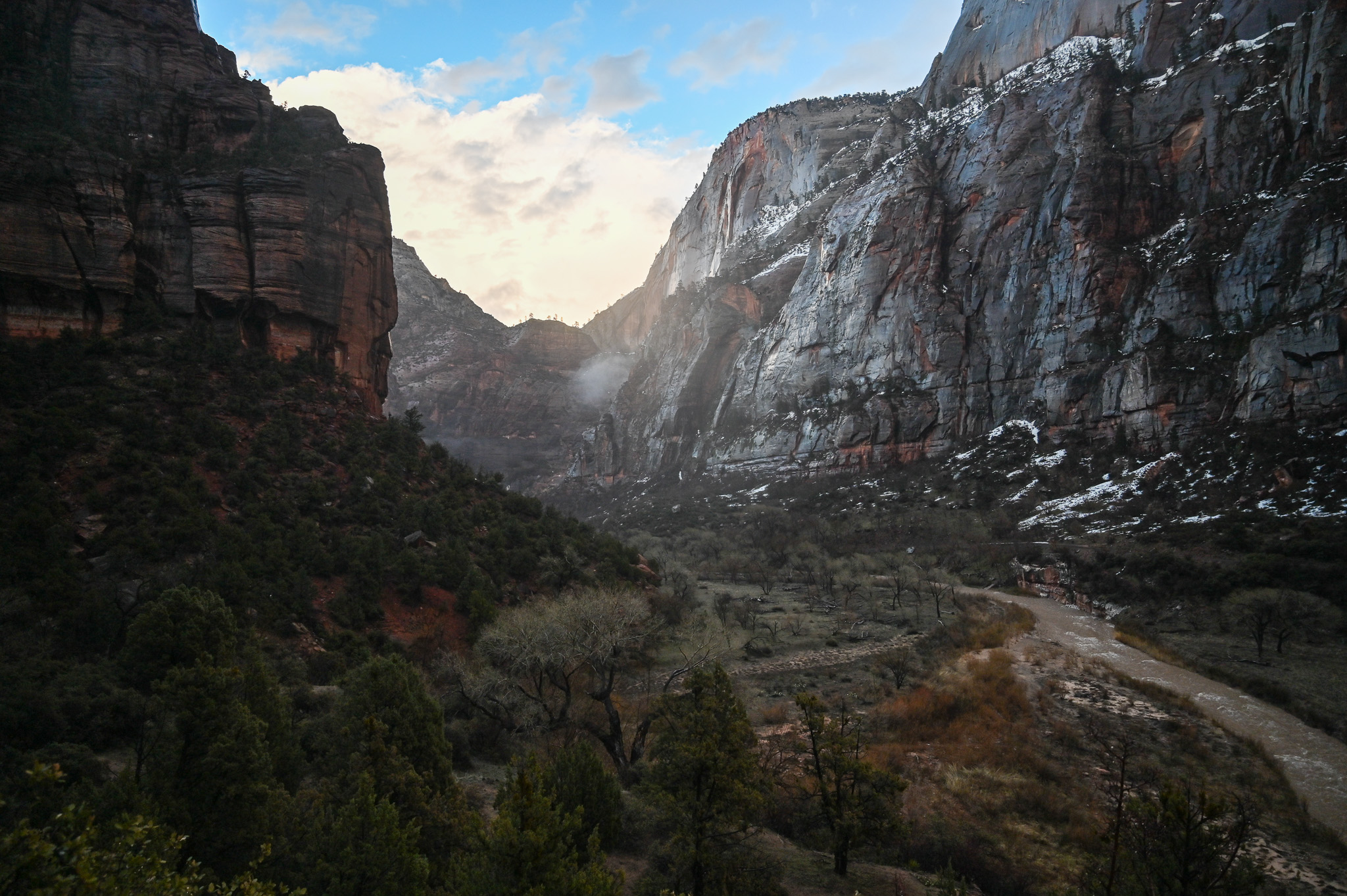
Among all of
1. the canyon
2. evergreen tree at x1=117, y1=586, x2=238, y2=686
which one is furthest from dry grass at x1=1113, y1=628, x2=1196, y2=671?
evergreen tree at x1=117, y1=586, x2=238, y2=686

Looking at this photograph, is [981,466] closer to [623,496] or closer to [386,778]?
[623,496]

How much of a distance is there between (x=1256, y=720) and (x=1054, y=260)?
220 feet

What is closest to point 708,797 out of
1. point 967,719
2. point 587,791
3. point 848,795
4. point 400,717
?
point 587,791

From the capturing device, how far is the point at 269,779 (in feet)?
34.2

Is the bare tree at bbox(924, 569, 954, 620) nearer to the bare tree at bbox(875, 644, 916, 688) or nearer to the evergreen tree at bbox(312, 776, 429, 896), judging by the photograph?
the bare tree at bbox(875, 644, 916, 688)

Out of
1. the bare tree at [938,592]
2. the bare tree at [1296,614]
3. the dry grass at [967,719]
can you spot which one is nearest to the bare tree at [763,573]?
the bare tree at [938,592]

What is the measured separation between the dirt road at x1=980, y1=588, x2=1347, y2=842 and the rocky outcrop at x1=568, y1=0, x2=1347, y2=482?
1275 inches

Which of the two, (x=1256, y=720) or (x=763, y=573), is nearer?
(x=1256, y=720)

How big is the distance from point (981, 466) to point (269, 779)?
74557mm

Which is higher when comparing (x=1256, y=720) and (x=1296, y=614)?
(x=1296, y=614)

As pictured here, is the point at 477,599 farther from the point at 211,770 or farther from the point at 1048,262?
the point at 1048,262

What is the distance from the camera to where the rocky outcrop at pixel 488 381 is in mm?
155375

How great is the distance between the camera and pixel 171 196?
34.4m

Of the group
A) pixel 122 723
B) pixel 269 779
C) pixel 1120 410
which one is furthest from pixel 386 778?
pixel 1120 410
